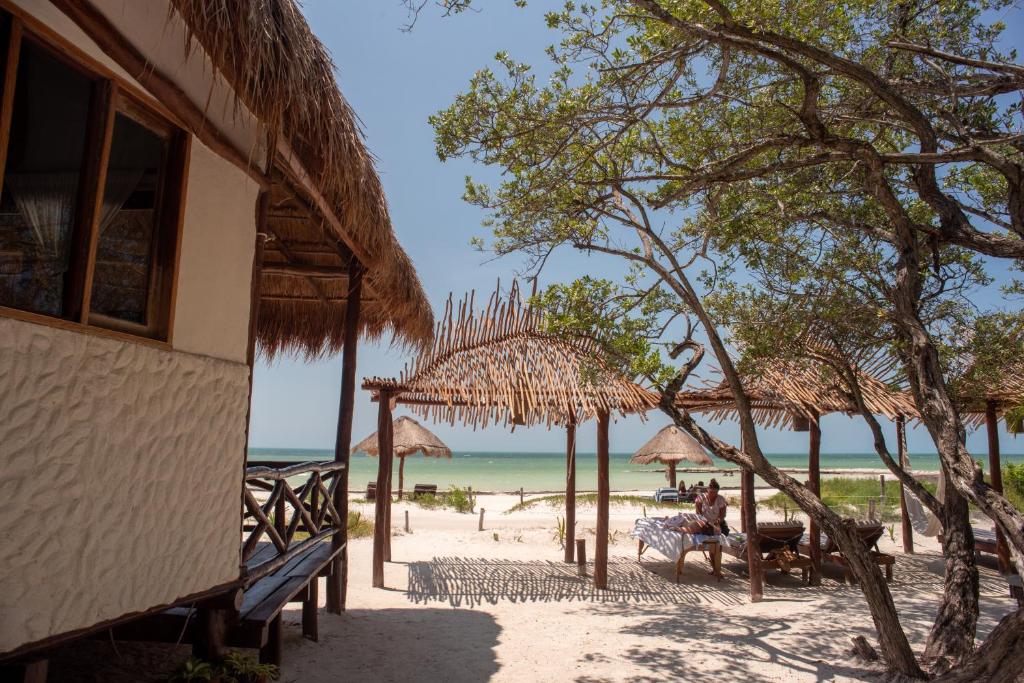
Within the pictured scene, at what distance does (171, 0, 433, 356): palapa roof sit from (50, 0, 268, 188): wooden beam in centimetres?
23

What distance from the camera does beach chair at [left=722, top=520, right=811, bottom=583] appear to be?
8461 mm

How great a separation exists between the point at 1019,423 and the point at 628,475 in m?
37.4

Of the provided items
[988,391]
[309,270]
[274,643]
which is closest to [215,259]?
[274,643]

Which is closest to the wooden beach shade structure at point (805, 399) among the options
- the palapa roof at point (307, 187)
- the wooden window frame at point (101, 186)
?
the palapa roof at point (307, 187)

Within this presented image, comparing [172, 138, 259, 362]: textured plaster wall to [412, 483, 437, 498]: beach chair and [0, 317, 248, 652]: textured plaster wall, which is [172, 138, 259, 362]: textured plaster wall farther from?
[412, 483, 437, 498]: beach chair

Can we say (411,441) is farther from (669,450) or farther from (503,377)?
(503,377)

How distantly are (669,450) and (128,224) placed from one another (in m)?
16.3

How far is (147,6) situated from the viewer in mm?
2730

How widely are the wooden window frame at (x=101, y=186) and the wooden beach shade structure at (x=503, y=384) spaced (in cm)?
514

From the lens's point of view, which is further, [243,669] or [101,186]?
[243,669]

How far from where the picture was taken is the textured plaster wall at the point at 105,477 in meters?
2.24

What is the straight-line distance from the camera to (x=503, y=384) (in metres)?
8.27

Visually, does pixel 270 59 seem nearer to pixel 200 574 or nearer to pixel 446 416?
A: pixel 200 574

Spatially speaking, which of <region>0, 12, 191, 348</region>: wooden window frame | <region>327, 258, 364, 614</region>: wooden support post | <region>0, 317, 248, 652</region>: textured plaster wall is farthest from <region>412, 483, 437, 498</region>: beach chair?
<region>0, 12, 191, 348</region>: wooden window frame
